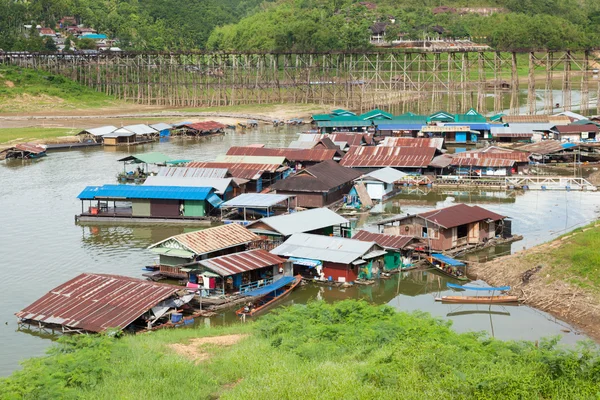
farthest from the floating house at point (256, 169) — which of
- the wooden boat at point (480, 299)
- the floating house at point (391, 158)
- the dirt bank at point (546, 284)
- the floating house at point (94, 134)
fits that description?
the floating house at point (94, 134)

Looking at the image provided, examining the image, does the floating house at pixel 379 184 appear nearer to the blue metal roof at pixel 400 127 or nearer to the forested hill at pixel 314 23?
the blue metal roof at pixel 400 127

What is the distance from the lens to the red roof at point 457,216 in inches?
1017

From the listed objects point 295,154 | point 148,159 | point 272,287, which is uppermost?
point 295,154

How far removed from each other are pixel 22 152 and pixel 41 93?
93.9ft


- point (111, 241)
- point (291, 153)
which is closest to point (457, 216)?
point (111, 241)

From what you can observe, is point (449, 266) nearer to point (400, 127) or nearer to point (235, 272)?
point (235, 272)

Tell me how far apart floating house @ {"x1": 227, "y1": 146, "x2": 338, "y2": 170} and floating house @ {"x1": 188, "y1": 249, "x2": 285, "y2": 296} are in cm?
1854

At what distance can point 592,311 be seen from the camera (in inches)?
790

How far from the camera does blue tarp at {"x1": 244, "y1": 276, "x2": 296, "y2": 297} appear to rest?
21859 millimetres

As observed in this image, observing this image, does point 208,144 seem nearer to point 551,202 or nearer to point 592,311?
point 551,202

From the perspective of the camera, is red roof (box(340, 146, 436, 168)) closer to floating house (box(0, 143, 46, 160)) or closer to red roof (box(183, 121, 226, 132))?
floating house (box(0, 143, 46, 160))

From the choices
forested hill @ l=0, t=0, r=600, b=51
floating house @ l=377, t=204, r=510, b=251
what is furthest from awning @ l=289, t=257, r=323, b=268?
forested hill @ l=0, t=0, r=600, b=51

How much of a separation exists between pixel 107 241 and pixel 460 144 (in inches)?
1176

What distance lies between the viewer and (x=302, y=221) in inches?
1052
